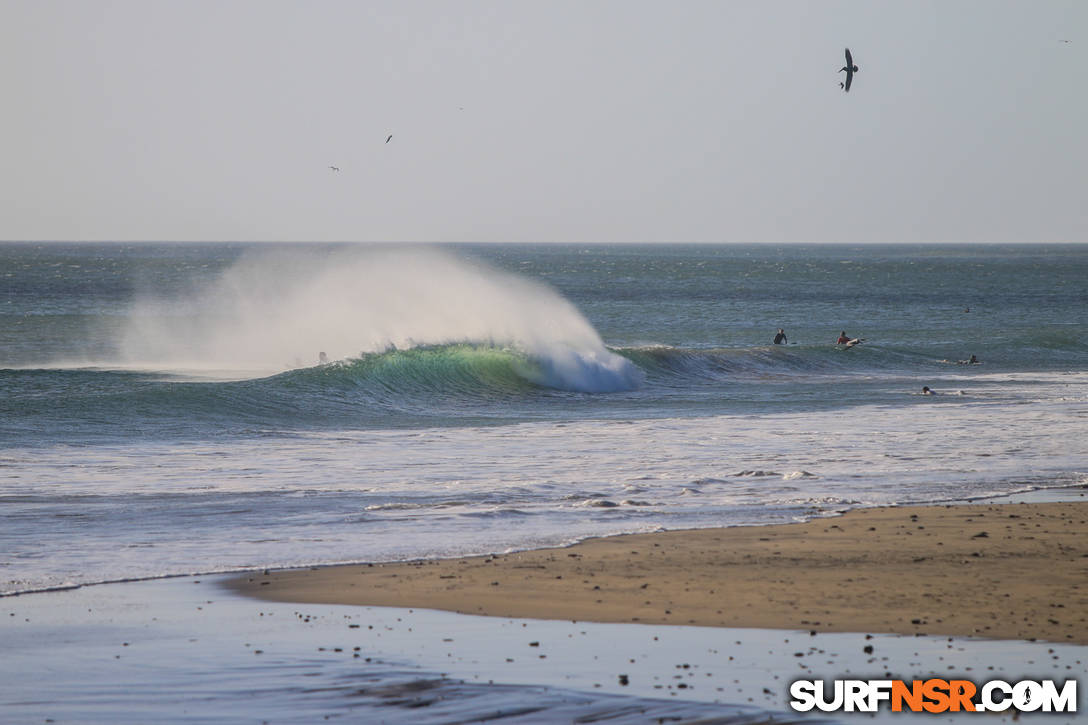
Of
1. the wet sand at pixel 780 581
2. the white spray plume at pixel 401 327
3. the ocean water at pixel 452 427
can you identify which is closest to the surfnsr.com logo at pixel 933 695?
the wet sand at pixel 780 581

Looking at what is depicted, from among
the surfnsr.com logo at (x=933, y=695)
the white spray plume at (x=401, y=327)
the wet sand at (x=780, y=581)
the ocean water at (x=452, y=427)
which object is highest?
the white spray plume at (x=401, y=327)

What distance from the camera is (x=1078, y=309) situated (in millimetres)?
70875

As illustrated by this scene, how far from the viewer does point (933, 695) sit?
7109mm

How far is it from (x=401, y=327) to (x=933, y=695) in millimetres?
27637

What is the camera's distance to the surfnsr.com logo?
6.89 m

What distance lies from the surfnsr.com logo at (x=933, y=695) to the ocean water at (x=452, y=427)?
472 cm

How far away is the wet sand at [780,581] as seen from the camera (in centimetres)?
885

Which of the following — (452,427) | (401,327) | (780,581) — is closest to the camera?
(780,581)

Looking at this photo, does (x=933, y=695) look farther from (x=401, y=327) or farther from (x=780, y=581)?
(x=401, y=327)

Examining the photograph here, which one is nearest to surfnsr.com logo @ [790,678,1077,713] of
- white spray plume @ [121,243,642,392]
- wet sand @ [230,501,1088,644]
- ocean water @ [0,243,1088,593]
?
wet sand @ [230,501,1088,644]

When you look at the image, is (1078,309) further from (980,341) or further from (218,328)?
(218,328)
